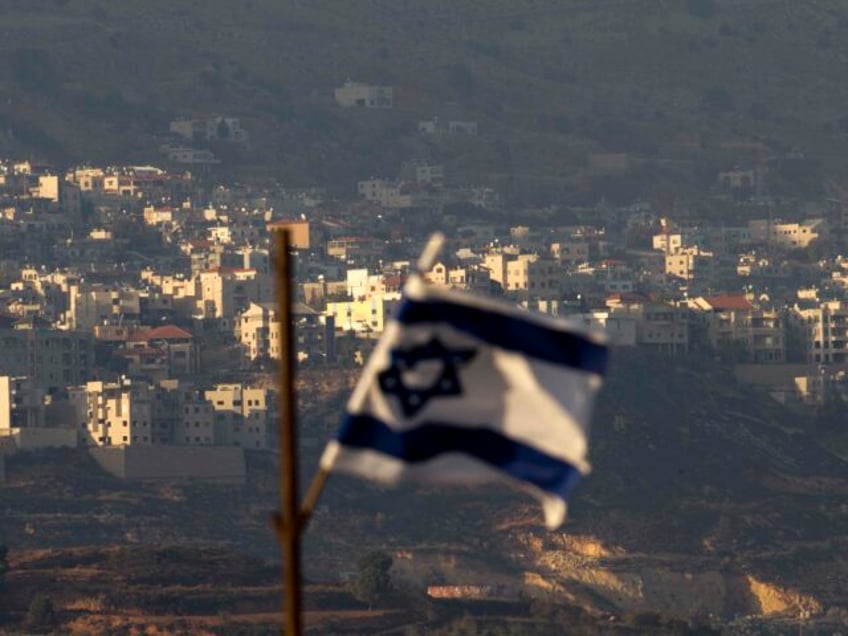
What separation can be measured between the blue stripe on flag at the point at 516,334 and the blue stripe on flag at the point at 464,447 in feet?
1.30

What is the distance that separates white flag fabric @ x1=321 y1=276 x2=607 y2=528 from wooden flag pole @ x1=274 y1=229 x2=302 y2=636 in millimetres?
569

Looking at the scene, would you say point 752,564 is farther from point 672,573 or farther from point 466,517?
point 466,517

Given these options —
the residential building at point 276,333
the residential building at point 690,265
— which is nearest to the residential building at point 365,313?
the residential building at point 276,333

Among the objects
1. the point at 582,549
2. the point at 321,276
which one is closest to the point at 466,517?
the point at 582,549

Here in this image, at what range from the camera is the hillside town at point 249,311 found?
137250 mm

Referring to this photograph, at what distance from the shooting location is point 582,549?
130 metres

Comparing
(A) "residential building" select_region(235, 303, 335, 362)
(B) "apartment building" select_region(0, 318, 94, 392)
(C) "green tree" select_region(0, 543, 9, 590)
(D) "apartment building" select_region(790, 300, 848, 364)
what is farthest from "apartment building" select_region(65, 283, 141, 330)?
(C) "green tree" select_region(0, 543, 9, 590)

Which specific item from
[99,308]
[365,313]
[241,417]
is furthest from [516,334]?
[99,308]

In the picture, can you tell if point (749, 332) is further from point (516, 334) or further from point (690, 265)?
point (516, 334)

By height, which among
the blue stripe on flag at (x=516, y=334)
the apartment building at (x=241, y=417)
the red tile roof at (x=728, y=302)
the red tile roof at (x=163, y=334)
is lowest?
the apartment building at (x=241, y=417)

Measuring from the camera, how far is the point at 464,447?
16297 millimetres

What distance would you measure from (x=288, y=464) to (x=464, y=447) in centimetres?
128

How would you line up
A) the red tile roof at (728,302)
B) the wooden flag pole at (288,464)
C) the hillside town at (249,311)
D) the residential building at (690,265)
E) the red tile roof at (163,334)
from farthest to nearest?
the residential building at (690,265) → the red tile roof at (728,302) → the red tile roof at (163,334) → the hillside town at (249,311) → the wooden flag pole at (288,464)

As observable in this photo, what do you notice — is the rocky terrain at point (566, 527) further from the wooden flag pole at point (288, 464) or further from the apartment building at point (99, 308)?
the wooden flag pole at point (288, 464)
